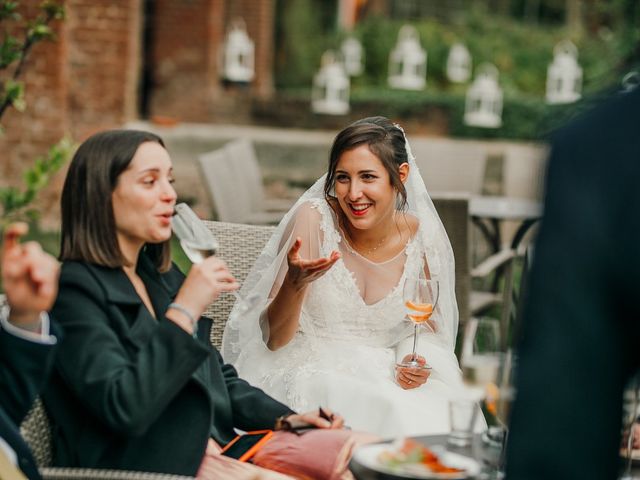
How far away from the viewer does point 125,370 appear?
2.34 m

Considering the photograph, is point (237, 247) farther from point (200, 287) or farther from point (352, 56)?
point (352, 56)

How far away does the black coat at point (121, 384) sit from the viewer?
2314mm

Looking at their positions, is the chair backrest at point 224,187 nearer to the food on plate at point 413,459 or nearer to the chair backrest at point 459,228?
the chair backrest at point 459,228

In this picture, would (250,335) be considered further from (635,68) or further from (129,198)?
(635,68)

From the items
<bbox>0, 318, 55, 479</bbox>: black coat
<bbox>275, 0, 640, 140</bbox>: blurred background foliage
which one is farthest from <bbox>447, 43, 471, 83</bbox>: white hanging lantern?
<bbox>0, 318, 55, 479</bbox>: black coat

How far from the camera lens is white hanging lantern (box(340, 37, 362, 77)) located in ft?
58.4

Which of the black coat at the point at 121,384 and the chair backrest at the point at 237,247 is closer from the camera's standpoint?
the black coat at the point at 121,384

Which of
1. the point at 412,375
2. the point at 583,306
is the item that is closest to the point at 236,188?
the point at 412,375

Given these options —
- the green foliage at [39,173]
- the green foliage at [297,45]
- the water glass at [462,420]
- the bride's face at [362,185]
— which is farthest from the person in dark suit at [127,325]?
the green foliage at [297,45]

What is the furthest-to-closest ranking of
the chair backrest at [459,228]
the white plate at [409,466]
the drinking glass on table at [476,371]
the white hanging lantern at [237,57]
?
Answer: the white hanging lantern at [237,57], the chair backrest at [459,228], the drinking glass on table at [476,371], the white plate at [409,466]

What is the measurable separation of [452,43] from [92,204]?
17927 millimetres

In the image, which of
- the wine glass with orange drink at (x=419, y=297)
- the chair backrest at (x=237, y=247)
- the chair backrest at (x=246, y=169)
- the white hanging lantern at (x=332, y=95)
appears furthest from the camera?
the white hanging lantern at (x=332, y=95)

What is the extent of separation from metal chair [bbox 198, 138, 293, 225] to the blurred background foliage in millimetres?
5279

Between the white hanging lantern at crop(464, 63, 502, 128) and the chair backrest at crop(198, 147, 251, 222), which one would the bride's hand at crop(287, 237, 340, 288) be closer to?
the chair backrest at crop(198, 147, 251, 222)
